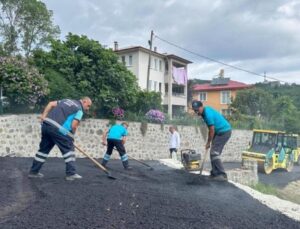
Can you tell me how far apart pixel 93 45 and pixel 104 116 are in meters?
3.07

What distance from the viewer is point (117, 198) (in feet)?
17.6

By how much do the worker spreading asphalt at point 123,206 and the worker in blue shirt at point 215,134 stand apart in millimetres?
1088

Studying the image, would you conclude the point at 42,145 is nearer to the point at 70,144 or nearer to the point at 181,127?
the point at 70,144

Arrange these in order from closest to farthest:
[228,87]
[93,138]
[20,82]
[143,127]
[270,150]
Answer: [20,82]
[93,138]
[143,127]
[270,150]
[228,87]

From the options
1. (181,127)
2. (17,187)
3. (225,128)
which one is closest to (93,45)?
(181,127)

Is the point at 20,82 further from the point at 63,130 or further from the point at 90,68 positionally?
the point at 63,130

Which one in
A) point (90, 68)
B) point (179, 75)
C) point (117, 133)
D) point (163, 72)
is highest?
point (163, 72)

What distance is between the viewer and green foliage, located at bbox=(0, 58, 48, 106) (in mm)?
12470

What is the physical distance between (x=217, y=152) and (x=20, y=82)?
7.54 m

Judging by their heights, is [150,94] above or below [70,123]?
above

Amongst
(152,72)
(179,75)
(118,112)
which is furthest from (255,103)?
(118,112)

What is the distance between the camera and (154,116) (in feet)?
61.5

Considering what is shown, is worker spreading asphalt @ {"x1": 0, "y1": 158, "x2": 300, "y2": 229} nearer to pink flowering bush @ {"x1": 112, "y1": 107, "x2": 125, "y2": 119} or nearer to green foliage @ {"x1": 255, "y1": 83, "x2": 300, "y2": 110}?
pink flowering bush @ {"x1": 112, "y1": 107, "x2": 125, "y2": 119}

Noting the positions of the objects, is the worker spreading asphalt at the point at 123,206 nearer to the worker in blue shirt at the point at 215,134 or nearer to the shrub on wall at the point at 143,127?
the worker in blue shirt at the point at 215,134
